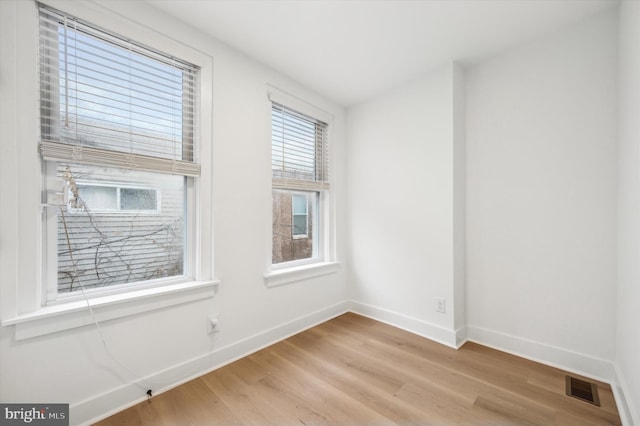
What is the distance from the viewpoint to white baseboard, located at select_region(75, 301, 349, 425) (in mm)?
1479

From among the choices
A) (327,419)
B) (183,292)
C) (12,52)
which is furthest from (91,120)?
(327,419)

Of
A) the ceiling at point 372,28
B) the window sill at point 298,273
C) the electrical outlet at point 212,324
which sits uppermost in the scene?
the ceiling at point 372,28

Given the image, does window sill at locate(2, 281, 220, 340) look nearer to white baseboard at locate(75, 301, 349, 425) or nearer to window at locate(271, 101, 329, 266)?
white baseboard at locate(75, 301, 349, 425)

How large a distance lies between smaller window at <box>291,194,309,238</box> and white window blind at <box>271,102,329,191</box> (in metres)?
0.16

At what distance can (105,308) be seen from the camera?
1545mm

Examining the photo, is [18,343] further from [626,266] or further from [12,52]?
[626,266]

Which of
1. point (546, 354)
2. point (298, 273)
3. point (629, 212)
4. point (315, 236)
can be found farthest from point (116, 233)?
point (546, 354)

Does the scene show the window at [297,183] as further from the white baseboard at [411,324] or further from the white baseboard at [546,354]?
the white baseboard at [546,354]

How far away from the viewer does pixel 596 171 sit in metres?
1.88

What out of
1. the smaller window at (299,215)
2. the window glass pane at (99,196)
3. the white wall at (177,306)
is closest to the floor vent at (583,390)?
the white wall at (177,306)

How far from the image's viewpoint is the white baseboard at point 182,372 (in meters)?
1.48

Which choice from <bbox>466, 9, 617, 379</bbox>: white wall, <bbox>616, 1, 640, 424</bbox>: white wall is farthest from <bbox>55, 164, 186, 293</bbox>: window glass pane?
<bbox>616, 1, 640, 424</bbox>: white wall

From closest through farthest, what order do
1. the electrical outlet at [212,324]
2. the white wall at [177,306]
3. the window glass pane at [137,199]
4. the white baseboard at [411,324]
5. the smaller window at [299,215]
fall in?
the white wall at [177,306] < the window glass pane at [137,199] < the electrical outlet at [212,324] < the white baseboard at [411,324] < the smaller window at [299,215]

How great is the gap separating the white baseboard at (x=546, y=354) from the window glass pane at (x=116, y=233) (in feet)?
8.45
